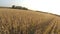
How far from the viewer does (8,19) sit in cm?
93

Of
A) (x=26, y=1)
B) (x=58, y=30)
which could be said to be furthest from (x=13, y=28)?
(x=26, y=1)

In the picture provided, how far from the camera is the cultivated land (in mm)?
870

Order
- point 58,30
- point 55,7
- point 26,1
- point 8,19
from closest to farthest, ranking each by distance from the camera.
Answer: point 58,30 < point 8,19 < point 55,7 < point 26,1

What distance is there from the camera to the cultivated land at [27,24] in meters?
0.87

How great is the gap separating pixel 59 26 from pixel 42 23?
14 centimetres


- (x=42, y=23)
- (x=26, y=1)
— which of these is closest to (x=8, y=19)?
(x=42, y=23)

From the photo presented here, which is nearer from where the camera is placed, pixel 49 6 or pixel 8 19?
pixel 8 19

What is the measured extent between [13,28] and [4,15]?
0.14 meters

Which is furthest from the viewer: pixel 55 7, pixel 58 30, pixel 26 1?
pixel 26 1

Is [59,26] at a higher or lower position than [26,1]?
lower

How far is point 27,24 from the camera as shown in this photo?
2.95 feet

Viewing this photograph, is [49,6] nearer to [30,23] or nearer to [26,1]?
[26,1]

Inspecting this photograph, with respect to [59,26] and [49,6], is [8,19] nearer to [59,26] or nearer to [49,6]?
[59,26]

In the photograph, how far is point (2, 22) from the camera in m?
0.93
